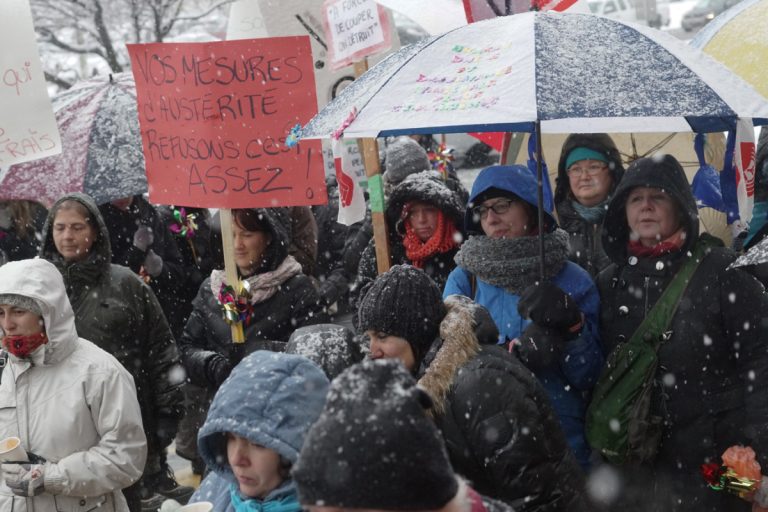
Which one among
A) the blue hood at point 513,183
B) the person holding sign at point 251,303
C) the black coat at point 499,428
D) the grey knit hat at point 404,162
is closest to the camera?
the black coat at point 499,428

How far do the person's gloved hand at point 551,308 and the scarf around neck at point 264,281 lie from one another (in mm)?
1439

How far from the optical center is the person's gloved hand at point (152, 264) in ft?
20.8

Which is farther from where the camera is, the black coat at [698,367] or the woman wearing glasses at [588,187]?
the woman wearing glasses at [588,187]

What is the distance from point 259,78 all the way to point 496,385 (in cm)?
219

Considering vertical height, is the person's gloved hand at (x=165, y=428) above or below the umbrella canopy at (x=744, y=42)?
below

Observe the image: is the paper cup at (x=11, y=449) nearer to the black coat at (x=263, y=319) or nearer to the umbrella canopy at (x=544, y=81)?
the black coat at (x=263, y=319)

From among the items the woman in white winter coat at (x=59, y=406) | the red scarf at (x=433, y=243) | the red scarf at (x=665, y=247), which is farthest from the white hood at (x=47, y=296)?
the red scarf at (x=665, y=247)

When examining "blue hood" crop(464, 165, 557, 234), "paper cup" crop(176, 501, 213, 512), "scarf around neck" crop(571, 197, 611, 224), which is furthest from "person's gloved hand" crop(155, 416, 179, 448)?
"paper cup" crop(176, 501, 213, 512)

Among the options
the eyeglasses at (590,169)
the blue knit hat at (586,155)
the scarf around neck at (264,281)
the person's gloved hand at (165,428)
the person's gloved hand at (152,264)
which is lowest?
the person's gloved hand at (165,428)

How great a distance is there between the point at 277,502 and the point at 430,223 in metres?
2.96

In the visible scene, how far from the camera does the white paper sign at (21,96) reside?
17.1 feet

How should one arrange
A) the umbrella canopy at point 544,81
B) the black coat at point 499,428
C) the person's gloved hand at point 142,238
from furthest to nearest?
the person's gloved hand at point 142,238, the umbrella canopy at point 544,81, the black coat at point 499,428

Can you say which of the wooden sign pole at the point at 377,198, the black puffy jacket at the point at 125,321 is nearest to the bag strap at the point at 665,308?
the wooden sign pole at the point at 377,198

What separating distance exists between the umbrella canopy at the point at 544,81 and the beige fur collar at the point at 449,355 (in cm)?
63
